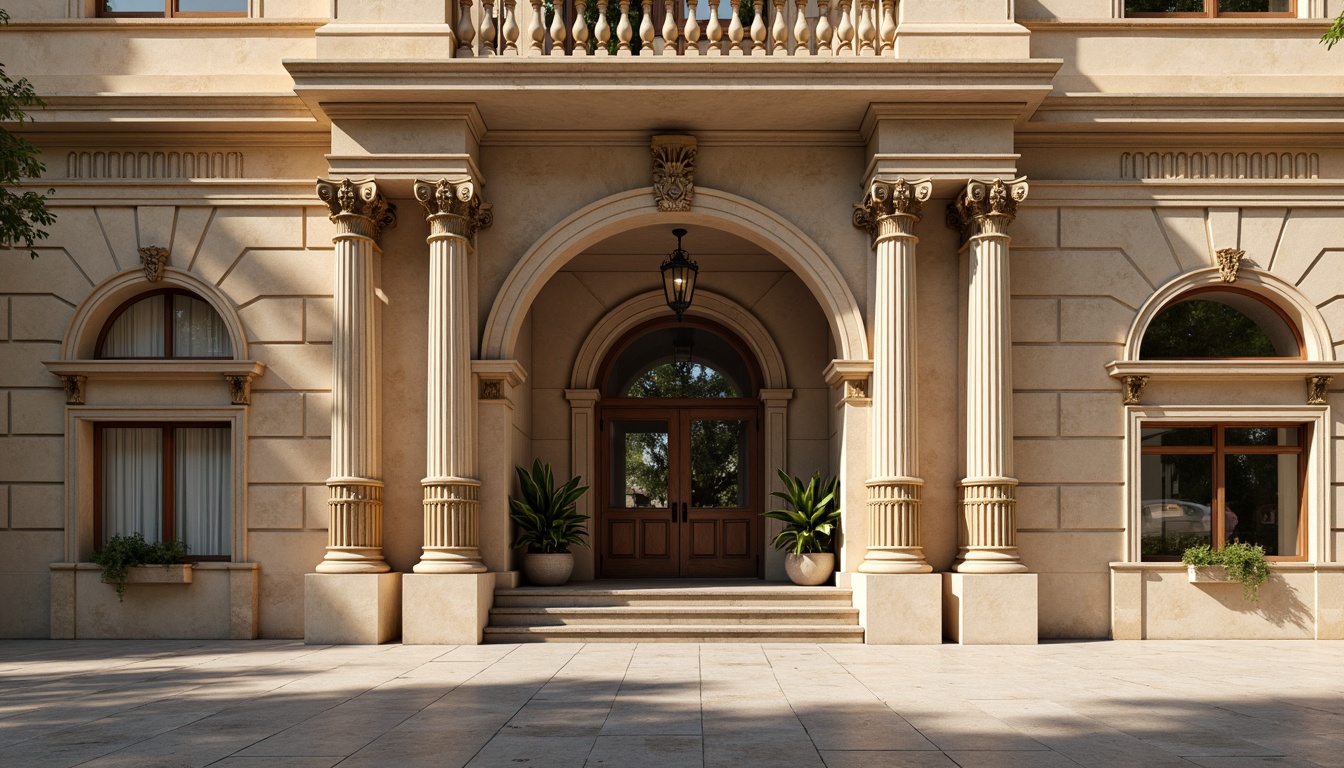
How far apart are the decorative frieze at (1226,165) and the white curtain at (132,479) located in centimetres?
1208

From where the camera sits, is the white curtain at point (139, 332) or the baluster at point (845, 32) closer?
→ the baluster at point (845, 32)

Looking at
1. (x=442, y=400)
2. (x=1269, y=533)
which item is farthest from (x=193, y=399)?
(x=1269, y=533)

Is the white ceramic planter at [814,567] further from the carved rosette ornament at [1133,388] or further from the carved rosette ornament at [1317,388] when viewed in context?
the carved rosette ornament at [1317,388]

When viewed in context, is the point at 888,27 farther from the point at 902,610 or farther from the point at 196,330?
the point at 196,330

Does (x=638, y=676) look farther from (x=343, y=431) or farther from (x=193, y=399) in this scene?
(x=193, y=399)

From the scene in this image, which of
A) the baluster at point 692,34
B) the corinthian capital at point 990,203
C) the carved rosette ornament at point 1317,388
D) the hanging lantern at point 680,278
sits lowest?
the carved rosette ornament at point 1317,388

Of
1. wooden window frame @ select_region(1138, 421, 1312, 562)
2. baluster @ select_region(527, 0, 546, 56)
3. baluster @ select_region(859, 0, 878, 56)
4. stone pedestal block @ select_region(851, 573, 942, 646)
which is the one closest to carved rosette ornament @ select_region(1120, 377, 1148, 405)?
wooden window frame @ select_region(1138, 421, 1312, 562)

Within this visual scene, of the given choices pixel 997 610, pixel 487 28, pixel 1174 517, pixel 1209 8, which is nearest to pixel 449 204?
pixel 487 28

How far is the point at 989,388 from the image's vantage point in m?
12.8

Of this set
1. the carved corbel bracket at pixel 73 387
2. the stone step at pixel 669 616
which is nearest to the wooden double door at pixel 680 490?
the stone step at pixel 669 616

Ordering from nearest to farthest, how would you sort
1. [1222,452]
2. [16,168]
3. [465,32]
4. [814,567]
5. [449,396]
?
[16,168], [449,396], [465,32], [1222,452], [814,567]

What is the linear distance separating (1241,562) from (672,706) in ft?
26.2

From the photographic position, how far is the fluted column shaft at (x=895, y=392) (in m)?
12.8

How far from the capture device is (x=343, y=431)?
42.1 feet
